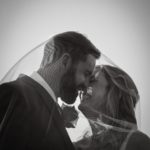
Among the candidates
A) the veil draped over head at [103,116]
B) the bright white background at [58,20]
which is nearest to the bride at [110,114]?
the veil draped over head at [103,116]

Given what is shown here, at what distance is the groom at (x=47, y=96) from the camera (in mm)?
390

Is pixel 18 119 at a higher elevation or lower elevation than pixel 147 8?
higher

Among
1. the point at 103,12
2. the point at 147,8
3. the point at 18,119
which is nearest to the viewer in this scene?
the point at 18,119

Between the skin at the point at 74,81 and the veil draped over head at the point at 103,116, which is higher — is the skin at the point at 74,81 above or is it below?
above

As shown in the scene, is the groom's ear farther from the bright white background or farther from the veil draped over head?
the bright white background

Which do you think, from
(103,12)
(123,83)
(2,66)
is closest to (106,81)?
(123,83)

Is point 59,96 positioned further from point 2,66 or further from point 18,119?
point 2,66

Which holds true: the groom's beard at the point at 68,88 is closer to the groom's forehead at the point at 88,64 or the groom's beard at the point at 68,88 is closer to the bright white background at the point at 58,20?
the groom's forehead at the point at 88,64

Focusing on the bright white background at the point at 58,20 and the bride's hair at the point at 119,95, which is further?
the bright white background at the point at 58,20

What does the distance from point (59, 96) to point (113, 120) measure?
8 centimetres

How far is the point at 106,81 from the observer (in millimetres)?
454

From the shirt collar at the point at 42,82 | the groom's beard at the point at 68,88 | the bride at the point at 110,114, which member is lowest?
the bride at the point at 110,114

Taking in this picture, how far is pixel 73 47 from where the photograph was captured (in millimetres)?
435

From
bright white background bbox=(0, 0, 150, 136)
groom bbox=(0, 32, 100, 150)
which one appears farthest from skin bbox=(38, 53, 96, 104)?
bright white background bbox=(0, 0, 150, 136)
